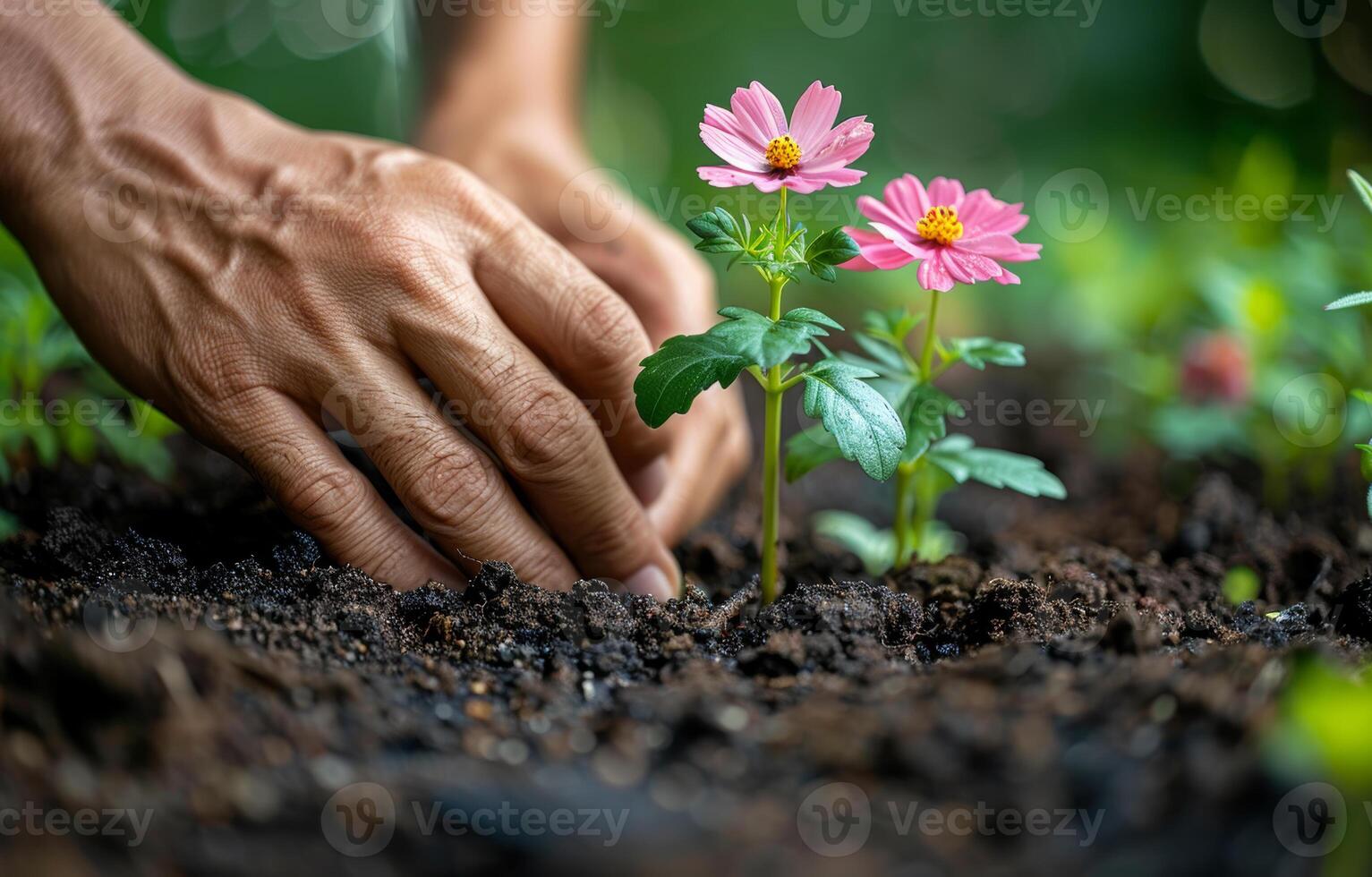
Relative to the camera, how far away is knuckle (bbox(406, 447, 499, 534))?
53.7 inches

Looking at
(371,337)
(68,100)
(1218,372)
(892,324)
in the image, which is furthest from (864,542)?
(68,100)

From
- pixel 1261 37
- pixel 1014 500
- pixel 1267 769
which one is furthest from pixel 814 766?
pixel 1261 37

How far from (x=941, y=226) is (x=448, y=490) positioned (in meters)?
0.77

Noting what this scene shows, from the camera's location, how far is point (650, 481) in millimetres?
1702

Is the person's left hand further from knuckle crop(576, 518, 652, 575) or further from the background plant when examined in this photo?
the background plant

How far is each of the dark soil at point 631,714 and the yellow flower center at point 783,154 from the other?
1.85 feet

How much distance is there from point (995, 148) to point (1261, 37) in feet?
6.02

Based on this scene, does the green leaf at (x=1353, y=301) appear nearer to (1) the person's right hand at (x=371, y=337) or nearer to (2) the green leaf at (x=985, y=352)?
(2) the green leaf at (x=985, y=352)

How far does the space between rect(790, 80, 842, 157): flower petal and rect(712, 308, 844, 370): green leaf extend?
0.74 feet

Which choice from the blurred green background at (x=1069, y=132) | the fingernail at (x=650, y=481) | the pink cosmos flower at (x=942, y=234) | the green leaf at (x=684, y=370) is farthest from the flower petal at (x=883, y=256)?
the blurred green background at (x=1069, y=132)

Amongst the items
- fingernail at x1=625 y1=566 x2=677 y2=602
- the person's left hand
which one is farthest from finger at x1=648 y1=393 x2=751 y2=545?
fingernail at x1=625 y1=566 x2=677 y2=602

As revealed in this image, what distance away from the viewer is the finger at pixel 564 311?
1.42m

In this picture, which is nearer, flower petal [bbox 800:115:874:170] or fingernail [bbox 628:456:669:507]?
flower petal [bbox 800:115:874:170]

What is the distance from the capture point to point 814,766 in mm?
851
